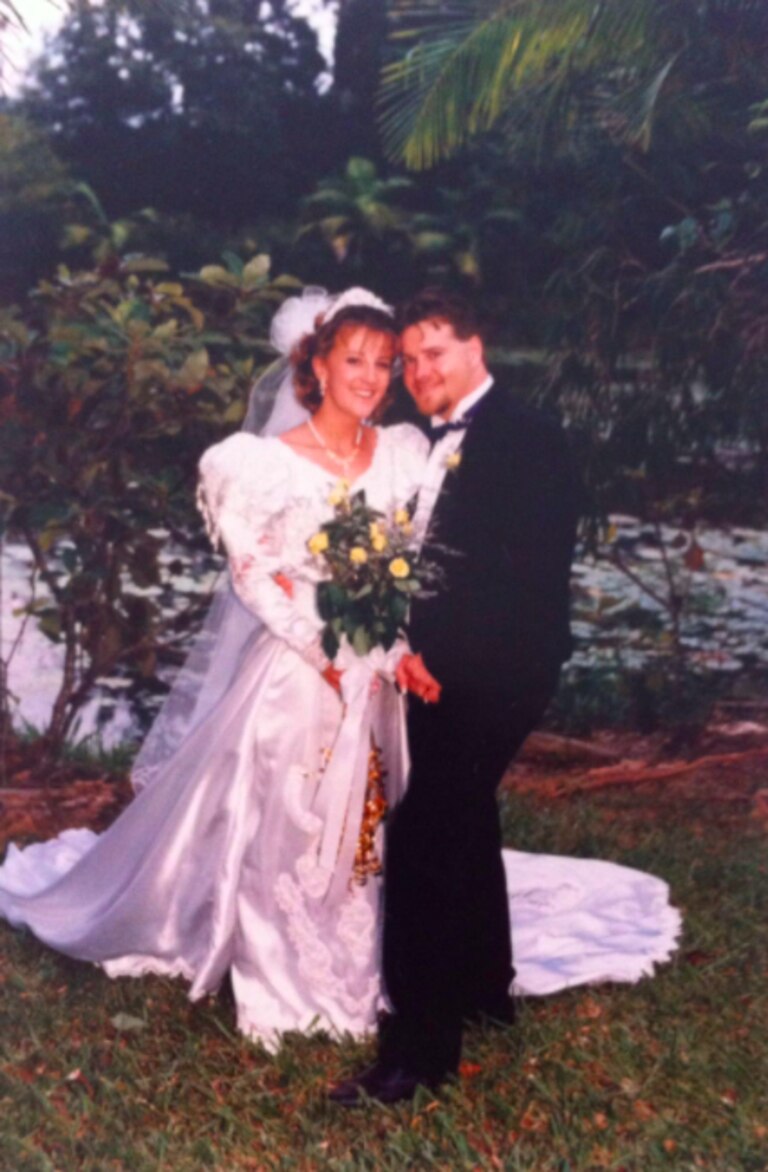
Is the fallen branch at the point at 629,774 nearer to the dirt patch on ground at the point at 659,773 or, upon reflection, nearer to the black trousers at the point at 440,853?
the dirt patch on ground at the point at 659,773

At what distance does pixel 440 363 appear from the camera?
→ 3.26m

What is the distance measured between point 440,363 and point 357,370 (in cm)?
23

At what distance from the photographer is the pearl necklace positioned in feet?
11.2

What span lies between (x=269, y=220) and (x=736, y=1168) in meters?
2.92

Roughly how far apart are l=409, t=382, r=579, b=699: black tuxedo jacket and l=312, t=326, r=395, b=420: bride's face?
0.90 feet

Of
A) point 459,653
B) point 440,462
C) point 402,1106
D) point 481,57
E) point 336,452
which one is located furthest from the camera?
point 481,57

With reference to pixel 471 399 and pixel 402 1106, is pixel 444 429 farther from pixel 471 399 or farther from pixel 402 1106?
pixel 402 1106

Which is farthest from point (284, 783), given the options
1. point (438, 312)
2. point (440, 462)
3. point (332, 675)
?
point (438, 312)

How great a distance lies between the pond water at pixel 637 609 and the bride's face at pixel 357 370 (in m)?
1.32

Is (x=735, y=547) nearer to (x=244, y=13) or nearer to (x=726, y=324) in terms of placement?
(x=726, y=324)

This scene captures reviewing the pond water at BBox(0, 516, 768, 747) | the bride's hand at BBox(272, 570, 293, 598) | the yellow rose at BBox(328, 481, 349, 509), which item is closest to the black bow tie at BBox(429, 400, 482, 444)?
the yellow rose at BBox(328, 481, 349, 509)

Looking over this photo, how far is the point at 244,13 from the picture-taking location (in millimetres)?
3857

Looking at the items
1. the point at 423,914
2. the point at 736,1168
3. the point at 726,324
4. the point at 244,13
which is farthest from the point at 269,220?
the point at 736,1168

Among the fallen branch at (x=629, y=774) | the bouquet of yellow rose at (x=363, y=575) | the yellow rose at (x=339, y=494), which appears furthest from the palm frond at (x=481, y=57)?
the fallen branch at (x=629, y=774)
